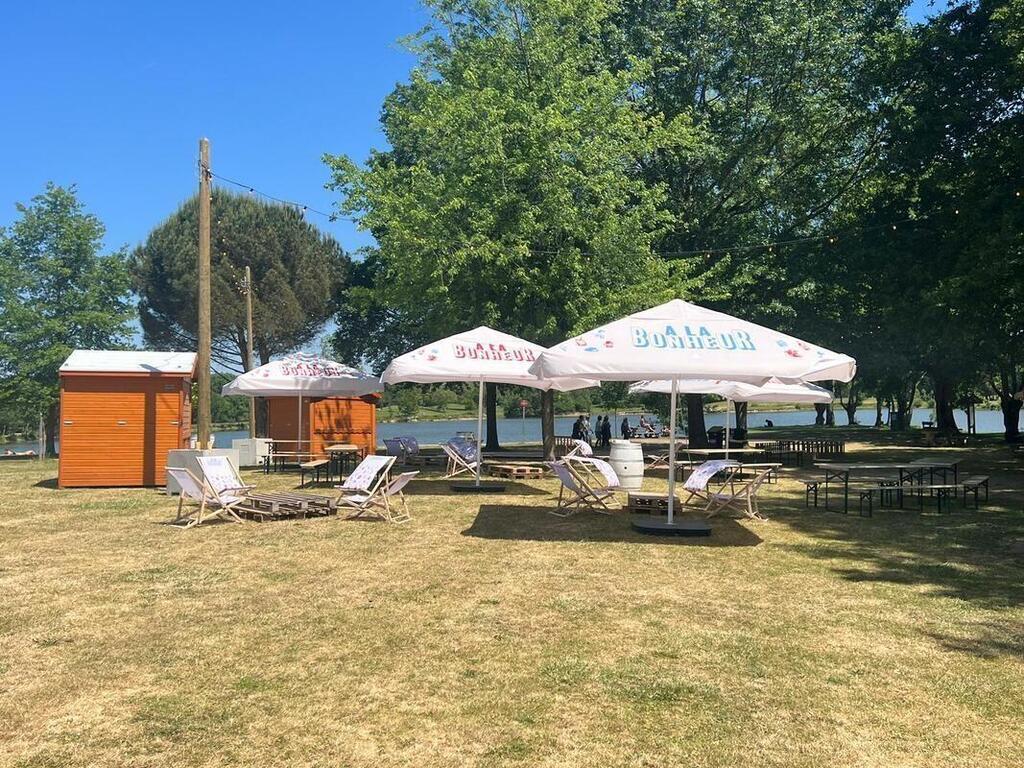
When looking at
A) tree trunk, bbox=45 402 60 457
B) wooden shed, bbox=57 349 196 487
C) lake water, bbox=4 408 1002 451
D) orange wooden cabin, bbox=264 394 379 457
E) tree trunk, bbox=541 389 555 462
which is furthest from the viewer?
lake water, bbox=4 408 1002 451

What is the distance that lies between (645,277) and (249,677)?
46.7ft

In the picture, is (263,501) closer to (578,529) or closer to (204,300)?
(578,529)

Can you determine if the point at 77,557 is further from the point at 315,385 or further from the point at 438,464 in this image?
the point at 438,464

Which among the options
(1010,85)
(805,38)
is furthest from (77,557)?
(805,38)

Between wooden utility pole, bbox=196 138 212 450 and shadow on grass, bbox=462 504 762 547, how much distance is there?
5859 mm

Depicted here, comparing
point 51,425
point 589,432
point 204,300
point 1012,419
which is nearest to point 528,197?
point 204,300

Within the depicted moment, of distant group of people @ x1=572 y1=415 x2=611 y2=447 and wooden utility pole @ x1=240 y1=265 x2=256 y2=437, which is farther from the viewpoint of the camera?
distant group of people @ x1=572 y1=415 x2=611 y2=447

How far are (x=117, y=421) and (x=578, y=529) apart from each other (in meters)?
8.98

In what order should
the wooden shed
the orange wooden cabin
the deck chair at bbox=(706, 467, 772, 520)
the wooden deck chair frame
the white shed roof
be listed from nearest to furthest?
the deck chair at bbox=(706, 467, 772, 520)
the wooden deck chair frame
the wooden shed
the white shed roof
the orange wooden cabin

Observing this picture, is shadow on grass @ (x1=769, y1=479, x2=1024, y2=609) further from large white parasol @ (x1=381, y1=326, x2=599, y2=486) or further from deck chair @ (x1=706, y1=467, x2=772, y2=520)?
large white parasol @ (x1=381, y1=326, x2=599, y2=486)

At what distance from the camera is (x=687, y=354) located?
774 centimetres

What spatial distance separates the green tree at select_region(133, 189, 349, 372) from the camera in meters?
34.9

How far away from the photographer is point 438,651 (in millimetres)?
4758

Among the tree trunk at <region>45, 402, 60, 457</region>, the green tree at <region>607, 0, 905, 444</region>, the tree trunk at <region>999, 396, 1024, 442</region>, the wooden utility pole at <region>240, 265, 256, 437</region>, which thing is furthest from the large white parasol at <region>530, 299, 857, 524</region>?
the tree trunk at <region>45, 402, 60, 457</region>
